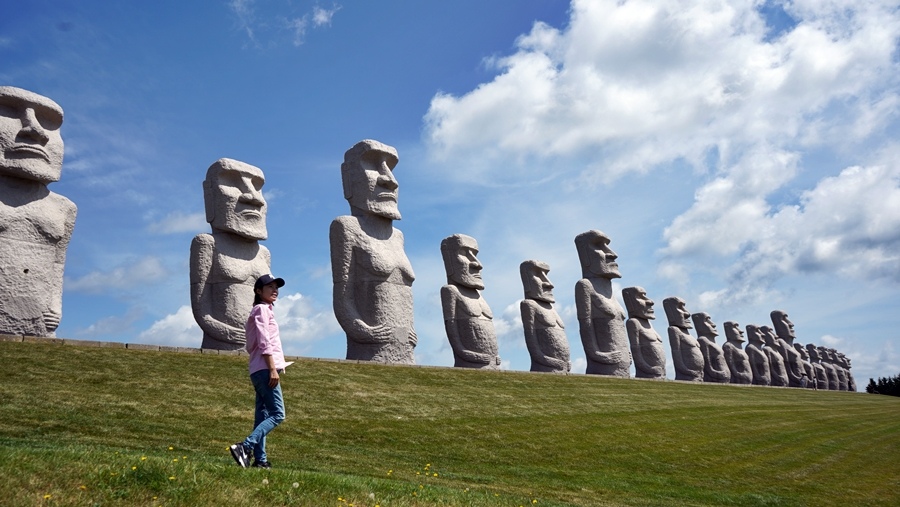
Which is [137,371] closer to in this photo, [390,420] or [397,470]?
[390,420]

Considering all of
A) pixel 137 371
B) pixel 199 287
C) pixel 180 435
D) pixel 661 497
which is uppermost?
pixel 199 287

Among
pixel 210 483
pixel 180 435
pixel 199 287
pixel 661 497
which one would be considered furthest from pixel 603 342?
pixel 210 483

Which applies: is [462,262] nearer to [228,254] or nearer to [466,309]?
[466,309]

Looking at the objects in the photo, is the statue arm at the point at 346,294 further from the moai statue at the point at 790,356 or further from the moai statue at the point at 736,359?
the moai statue at the point at 790,356

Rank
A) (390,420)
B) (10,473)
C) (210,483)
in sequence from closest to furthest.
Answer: (10,473) < (210,483) < (390,420)

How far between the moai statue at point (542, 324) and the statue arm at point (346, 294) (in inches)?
317

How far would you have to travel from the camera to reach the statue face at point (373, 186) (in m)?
17.7

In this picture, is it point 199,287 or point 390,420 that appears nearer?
point 390,420

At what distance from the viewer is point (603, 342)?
2623 cm

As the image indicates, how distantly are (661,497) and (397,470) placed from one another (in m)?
3.24

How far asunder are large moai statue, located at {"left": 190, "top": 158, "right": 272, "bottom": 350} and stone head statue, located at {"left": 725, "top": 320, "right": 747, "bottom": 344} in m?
30.8

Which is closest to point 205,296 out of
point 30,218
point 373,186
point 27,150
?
point 30,218

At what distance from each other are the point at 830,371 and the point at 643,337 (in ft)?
101

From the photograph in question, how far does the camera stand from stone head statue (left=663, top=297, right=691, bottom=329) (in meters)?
33.9
